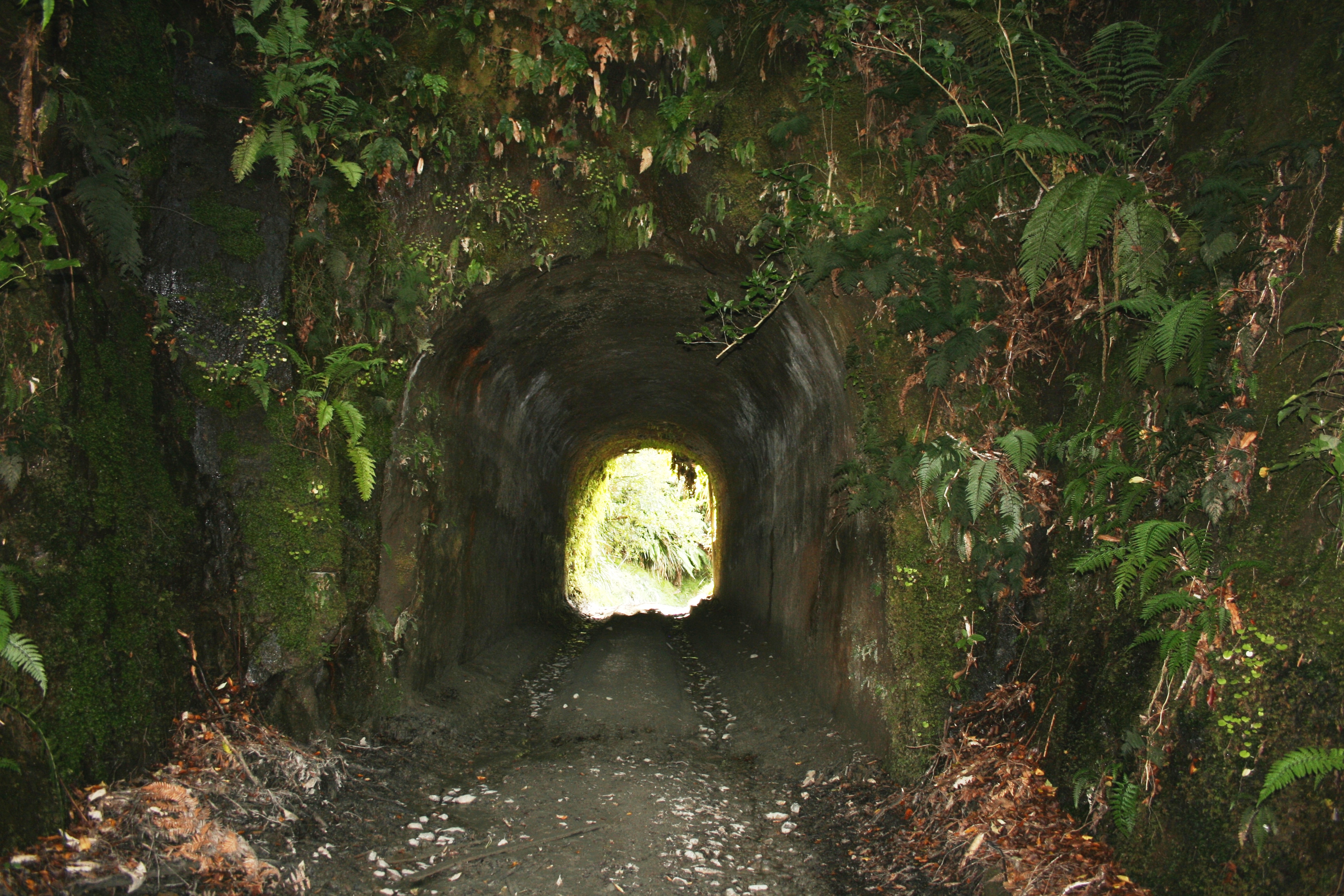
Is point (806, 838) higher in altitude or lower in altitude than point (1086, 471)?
lower

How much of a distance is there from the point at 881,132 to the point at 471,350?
14.9 ft

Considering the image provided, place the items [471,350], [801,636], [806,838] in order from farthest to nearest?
[801,636], [471,350], [806,838]

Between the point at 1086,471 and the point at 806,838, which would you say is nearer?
the point at 1086,471

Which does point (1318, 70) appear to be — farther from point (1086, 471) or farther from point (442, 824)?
point (442, 824)

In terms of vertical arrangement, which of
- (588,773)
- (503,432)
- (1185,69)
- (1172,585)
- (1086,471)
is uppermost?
(1185,69)

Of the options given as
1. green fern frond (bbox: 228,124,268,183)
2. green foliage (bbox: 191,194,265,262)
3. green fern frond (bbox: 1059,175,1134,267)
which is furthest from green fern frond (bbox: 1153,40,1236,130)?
green foliage (bbox: 191,194,265,262)

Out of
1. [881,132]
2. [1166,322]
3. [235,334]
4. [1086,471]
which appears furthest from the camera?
[881,132]

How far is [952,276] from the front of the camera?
5.49 metres

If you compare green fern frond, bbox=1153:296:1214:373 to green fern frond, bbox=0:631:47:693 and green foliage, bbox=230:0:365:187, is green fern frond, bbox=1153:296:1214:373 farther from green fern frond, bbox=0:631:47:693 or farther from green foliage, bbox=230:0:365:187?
green fern frond, bbox=0:631:47:693

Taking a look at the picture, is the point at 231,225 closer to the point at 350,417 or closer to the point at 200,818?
the point at 350,417

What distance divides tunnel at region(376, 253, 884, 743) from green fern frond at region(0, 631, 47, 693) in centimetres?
305

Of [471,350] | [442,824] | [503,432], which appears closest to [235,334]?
[471,350]

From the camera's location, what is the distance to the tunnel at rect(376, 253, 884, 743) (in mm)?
6637

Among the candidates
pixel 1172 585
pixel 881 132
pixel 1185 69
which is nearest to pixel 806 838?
pixel 1172 585
